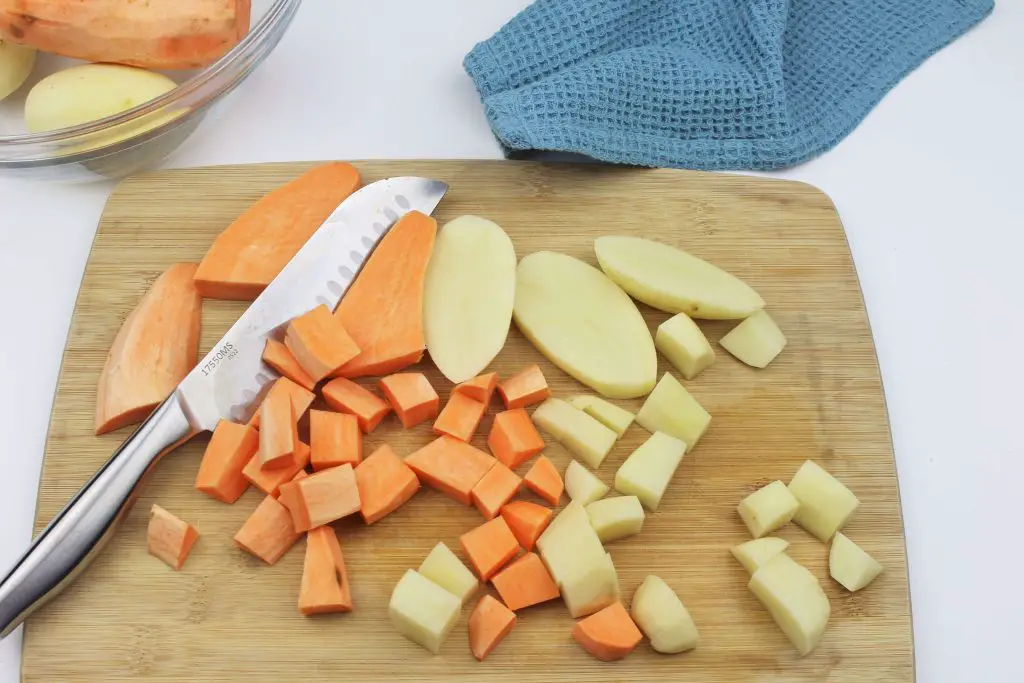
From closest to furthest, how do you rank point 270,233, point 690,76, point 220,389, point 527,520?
point 527,520
point 220,389
point 270,233
point 690,76

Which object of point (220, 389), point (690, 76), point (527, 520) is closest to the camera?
point (527, 520)

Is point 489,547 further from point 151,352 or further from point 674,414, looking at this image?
point 151,352

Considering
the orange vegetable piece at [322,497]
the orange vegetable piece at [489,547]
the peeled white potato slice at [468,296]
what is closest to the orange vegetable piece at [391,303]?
the peeled white potato slice at [468,296]

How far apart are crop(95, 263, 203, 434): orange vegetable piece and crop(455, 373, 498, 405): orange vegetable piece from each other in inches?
19.5

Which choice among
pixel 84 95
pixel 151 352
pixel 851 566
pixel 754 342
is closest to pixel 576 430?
pixel 754 342

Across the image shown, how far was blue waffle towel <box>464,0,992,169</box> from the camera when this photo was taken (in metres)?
1.97

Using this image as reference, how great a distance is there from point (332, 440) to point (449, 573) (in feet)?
0.98

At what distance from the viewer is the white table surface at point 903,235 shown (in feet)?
5.36

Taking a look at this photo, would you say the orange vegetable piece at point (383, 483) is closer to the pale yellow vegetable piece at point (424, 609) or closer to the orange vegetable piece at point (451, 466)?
the orange vegetable piece at point (451, 466)

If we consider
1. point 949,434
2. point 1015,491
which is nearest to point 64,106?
point 949,434

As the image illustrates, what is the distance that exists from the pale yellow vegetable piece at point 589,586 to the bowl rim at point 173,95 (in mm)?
A: 1184

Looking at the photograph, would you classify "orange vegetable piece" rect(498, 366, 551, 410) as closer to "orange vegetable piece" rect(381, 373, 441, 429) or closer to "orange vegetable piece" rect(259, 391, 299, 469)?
"orange vegetable piece" rect(381, 373, 441, 429)

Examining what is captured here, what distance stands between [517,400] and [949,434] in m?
0.84

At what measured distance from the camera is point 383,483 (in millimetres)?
1501
